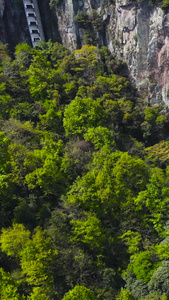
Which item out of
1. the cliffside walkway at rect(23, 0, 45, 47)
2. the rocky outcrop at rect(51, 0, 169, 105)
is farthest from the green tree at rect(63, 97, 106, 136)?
the cliffside walkway at rect(23, 0, 45, 47)

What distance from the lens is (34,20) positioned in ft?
181

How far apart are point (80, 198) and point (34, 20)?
1446 inches

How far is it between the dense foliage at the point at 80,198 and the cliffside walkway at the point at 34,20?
14.2 m

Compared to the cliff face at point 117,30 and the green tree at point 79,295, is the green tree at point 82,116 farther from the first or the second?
the green tree at point 79,295

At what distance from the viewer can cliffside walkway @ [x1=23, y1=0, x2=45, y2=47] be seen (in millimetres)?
54656

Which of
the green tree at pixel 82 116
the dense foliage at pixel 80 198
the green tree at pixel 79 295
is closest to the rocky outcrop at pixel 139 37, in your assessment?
the dense foliage at pixel 80 198

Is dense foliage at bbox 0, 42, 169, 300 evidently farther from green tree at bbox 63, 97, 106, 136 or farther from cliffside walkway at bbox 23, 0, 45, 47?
cliffside walkway at bbox 23, 0, 45, 47

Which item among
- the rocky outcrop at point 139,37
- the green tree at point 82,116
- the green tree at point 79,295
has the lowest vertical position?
the green tree at point 79,295

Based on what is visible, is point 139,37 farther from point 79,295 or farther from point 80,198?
point 79,295

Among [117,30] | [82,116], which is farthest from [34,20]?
[82,116]

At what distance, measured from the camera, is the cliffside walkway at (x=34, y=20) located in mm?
54656

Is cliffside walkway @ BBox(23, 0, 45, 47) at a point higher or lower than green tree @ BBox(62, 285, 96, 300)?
higher

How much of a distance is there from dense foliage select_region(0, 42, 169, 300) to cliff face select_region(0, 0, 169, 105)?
5.78 m

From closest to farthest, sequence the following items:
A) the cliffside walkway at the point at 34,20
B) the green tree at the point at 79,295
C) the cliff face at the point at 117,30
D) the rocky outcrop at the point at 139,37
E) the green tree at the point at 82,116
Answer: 1. the green tree at the point at 79,295
2. the green tree at the point at 82,116
3. the rocky outcrop at the point at 139,37
4. the cliff face at the point at 117,30
5. the cliffside walkway at the point at 34,20
